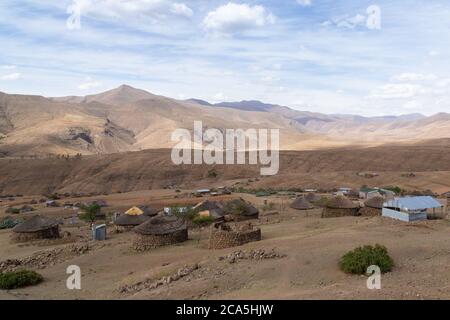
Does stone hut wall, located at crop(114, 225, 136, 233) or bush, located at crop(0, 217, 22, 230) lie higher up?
stone hut wall, located at crop(114, 225, 136, 233)

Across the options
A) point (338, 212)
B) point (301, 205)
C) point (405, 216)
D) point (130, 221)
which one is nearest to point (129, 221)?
point (130, 221)

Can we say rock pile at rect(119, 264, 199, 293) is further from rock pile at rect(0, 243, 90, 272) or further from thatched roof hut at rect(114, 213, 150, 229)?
thatched roof hut at rect(114, 213, 150, 229)

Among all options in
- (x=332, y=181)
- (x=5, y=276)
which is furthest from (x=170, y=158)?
(x=5, y=276)

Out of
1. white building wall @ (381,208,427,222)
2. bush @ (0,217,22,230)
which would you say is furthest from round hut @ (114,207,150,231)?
white building wall @ (381,208,427,222)

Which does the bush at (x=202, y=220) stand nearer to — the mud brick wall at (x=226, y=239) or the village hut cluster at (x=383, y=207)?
the village hut cluster at (x=383, y=207)

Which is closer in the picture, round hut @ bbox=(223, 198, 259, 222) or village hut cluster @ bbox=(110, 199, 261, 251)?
village hut cluster @ bbox=(110, 199, 261, 251)
